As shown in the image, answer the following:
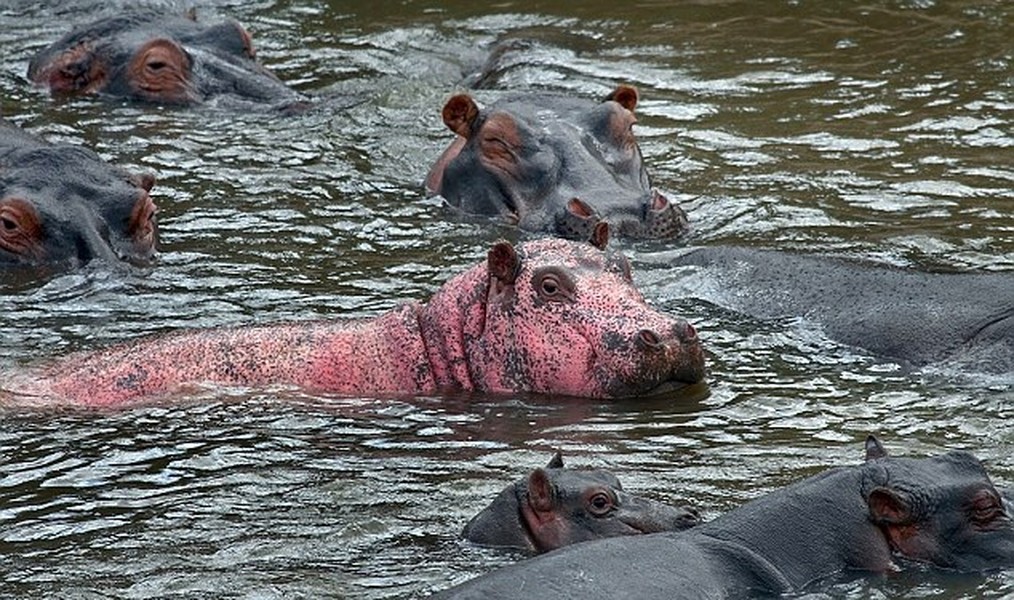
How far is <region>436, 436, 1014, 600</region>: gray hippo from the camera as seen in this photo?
644cm

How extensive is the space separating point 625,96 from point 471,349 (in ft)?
11.7

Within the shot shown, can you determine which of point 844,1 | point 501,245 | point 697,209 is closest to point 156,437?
point 501,245

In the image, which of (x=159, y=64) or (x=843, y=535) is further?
(x=159, y=64)

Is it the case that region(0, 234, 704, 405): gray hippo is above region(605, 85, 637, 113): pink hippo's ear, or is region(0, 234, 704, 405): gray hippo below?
below

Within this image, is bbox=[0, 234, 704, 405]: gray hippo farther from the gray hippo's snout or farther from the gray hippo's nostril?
the gray hippo's nostril

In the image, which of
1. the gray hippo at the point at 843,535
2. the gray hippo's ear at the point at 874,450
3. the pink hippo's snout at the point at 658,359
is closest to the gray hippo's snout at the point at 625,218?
the pink hippo's snout at the point at 658,359

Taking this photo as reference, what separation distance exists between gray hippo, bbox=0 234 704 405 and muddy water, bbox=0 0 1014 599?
128 mm

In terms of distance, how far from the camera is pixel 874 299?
9.62 metres

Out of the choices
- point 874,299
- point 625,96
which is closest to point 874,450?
point 874,299

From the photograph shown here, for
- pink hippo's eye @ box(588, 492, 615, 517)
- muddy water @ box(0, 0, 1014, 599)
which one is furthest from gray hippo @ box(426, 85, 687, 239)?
pink hippo's eye @ box(588, 492, 615, 517)

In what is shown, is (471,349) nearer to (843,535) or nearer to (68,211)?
(843,535)

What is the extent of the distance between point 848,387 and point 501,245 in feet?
4.69

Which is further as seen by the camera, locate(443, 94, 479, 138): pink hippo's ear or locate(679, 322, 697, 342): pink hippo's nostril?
locate(443, 94, 479, 138): pink hippo's ear

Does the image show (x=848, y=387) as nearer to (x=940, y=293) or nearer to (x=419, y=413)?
(x=940, y=293)
